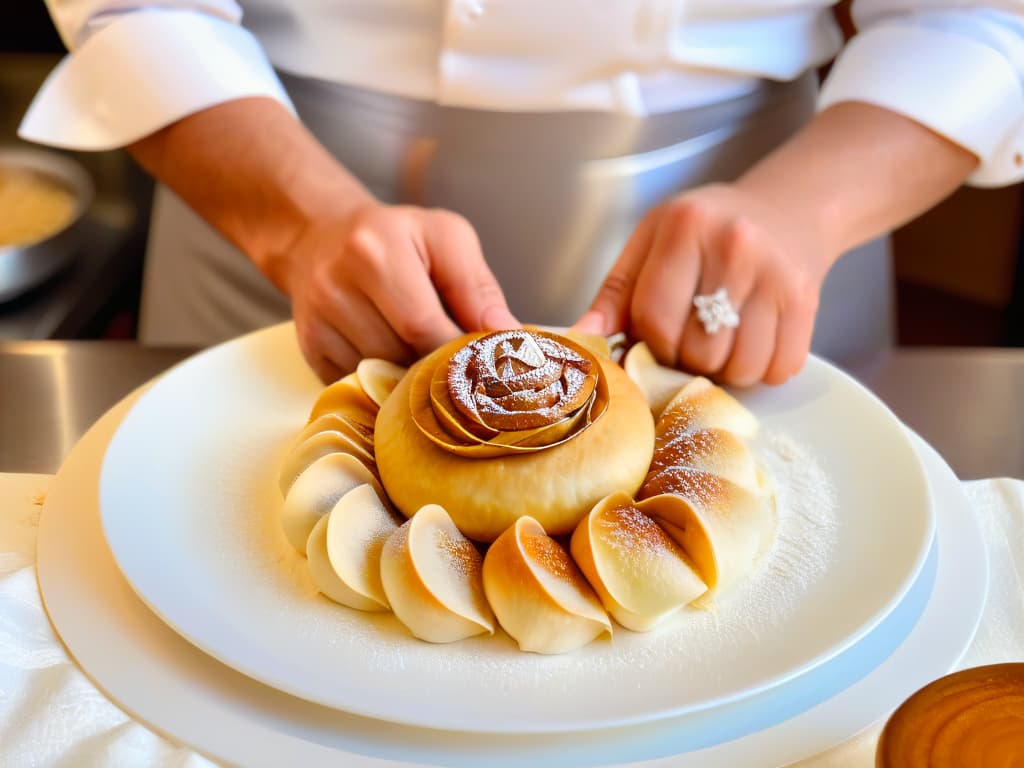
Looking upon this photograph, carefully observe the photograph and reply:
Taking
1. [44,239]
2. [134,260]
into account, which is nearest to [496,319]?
[44,239]

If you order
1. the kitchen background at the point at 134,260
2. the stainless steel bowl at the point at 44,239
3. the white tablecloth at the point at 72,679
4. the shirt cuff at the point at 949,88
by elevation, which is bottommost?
the kitchen background at the point at 134,260

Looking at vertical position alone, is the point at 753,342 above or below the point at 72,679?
above

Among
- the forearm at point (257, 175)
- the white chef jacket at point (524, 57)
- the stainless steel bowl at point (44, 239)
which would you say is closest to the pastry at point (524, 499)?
the forearm at point (257, 175)

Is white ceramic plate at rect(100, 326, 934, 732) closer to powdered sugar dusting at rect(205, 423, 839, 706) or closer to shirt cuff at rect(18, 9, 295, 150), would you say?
powdered sugar dusting at rect(205, 423, 839, 706)

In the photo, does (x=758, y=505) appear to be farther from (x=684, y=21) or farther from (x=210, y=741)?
(x=684, y=21)

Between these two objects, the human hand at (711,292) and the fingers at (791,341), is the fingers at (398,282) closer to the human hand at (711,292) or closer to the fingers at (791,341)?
the human hand at (711,292)

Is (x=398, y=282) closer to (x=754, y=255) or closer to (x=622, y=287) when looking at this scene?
(x=622, y=287)
